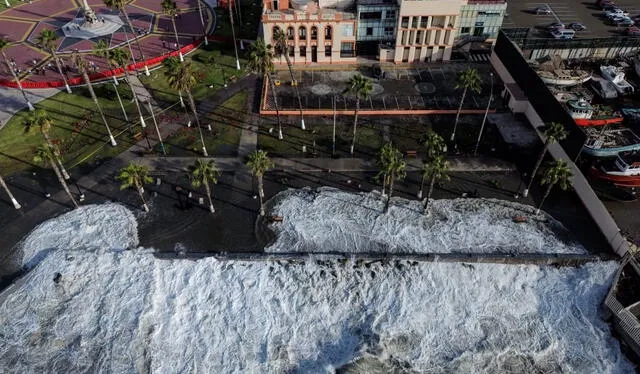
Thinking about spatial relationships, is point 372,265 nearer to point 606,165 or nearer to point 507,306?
point 507,306

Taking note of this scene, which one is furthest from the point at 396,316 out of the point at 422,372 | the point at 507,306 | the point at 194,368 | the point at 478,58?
the point at 478,58

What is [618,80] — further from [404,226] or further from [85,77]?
[85,77]

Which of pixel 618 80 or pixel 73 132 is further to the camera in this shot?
pixel 618 80

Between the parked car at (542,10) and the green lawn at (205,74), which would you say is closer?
the green lawn at (205,74)

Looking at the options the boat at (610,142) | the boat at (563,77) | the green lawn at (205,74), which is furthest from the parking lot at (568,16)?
the green lawn at (205,74)

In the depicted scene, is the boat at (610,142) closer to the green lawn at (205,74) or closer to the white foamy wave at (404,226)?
the white foamy wave at (404,226)

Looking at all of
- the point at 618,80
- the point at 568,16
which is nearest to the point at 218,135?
the point at 618,80

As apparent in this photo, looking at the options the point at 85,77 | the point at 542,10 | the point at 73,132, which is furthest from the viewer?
the point at 542,10
